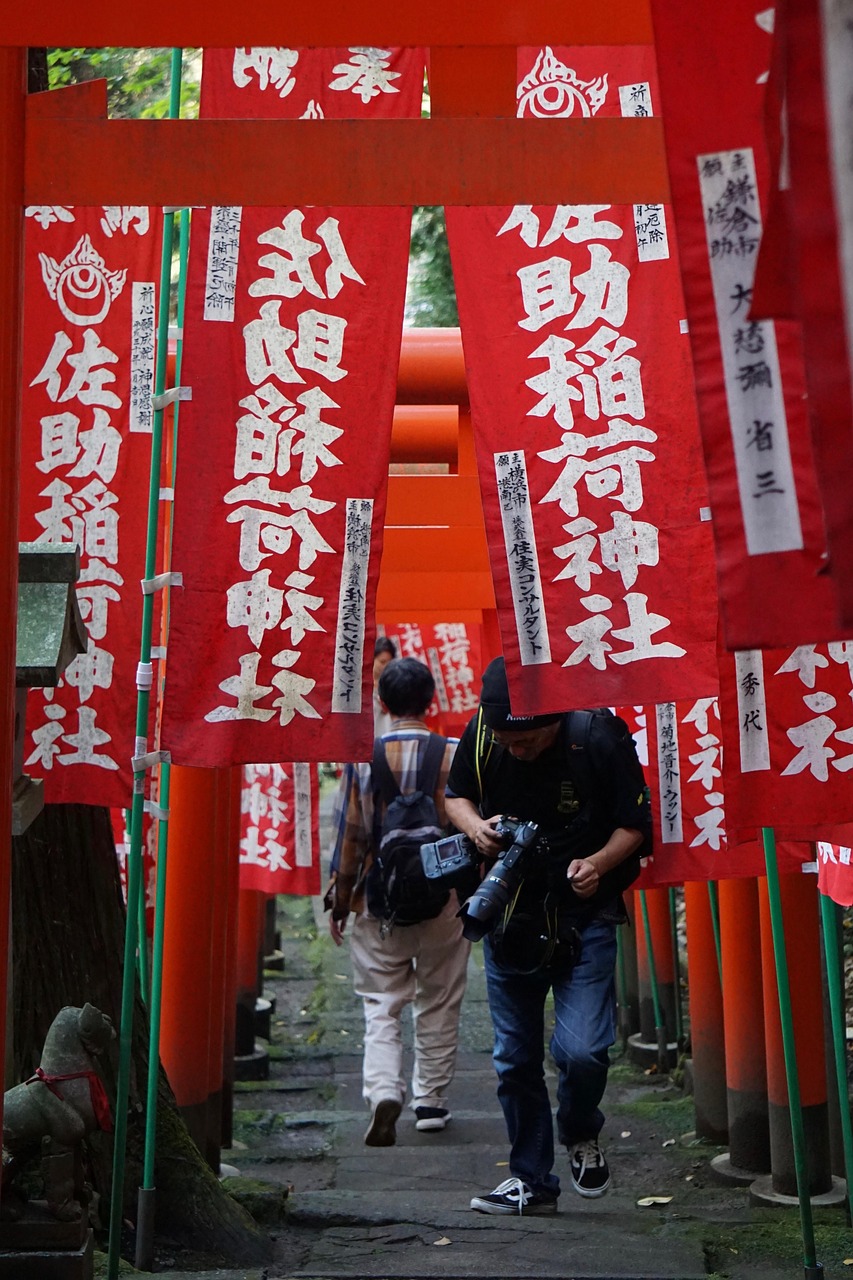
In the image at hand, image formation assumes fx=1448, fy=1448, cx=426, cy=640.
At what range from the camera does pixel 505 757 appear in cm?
559

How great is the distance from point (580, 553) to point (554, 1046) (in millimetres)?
1985

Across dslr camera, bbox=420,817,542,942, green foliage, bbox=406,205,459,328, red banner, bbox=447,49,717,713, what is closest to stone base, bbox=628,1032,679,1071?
dslr camera, bbox=420,817,542,942

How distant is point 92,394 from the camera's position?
5.35 m

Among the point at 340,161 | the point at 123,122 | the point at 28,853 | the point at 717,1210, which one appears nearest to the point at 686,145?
the point at 340,161

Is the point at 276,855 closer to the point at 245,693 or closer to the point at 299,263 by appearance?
the point at 245,693

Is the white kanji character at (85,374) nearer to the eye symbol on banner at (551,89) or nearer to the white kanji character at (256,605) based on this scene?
the white kanji character at (256,605)

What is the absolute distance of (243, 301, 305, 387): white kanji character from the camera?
16.4ft

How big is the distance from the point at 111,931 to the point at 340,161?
313 centimetres

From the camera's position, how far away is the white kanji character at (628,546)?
16.0 ft

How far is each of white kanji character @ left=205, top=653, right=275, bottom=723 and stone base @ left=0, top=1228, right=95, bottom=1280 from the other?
5.50ft

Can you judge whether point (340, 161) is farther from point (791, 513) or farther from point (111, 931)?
point (111, 931)

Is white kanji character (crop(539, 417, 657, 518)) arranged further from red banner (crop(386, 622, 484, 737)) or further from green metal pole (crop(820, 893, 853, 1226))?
red banner (crop(386, 622, 484, 737))

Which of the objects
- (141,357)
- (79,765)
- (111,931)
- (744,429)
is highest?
(141,357)

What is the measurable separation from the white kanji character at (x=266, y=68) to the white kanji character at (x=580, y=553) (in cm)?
192
